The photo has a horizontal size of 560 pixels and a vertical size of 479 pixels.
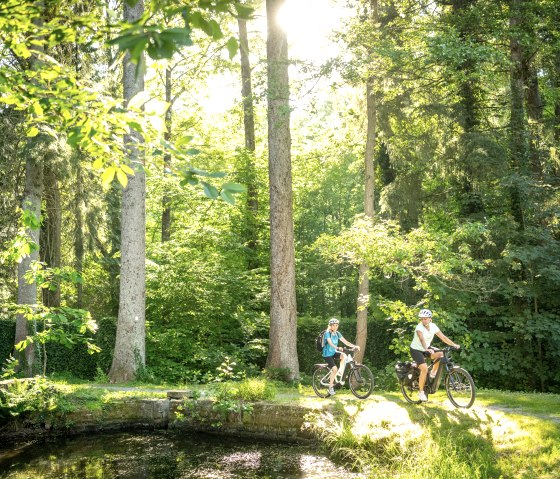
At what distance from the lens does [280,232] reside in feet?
48.4

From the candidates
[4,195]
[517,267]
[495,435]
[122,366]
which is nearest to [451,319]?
[517,267]

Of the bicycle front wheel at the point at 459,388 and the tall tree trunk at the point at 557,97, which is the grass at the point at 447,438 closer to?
the bicycle front wheel at the point at 459,388

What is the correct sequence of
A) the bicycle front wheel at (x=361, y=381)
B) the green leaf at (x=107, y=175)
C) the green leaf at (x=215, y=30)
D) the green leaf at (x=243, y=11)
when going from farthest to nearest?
the bicycle front wheel at (x=361, y=381) < the green leaf at (x=107, y=175) < the green leaf at (x=215, y=30) < the green leaf at (x=243, y=11)

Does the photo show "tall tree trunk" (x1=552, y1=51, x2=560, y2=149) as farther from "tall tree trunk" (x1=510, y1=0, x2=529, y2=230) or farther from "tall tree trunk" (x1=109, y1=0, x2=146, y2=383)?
"tall tree trunk" (x1=109, y1=0, x2=146, y2=383)

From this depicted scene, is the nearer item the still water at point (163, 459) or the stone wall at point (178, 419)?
the still water at point (163, 459)

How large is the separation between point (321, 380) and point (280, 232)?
4.16 metres

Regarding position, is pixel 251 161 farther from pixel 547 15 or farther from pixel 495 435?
pixel 495 435

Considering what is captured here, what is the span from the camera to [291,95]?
51.8ft

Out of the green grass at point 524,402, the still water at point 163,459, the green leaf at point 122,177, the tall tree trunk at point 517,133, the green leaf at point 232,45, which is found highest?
the tall tree trunk at point 517,133

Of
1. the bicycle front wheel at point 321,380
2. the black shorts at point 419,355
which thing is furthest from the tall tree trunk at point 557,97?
the bicycle front wheel at point 321,380

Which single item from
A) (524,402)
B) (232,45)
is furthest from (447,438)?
(232,45)

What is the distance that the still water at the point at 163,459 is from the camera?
339 inches

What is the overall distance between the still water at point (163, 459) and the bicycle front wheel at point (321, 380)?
6.72 ft

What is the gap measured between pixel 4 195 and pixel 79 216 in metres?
2.11
